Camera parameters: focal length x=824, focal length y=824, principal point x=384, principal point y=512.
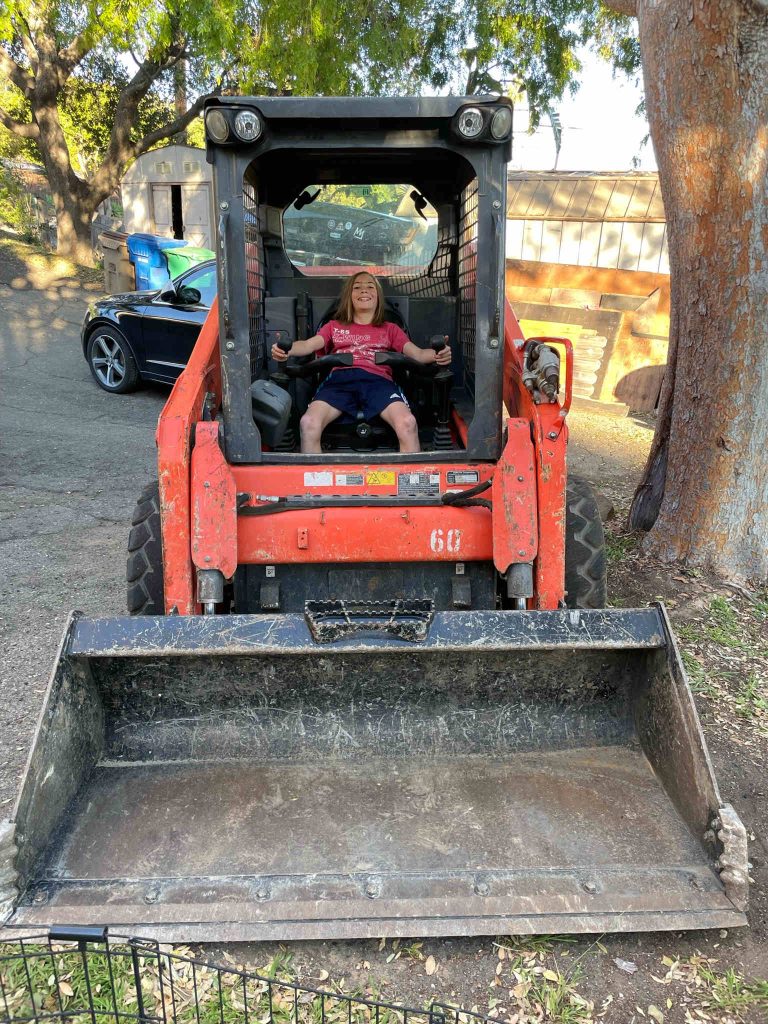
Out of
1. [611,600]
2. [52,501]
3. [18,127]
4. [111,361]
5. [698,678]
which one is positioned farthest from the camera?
[18,127]

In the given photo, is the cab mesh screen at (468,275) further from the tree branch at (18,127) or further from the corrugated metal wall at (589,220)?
the tree branch at (18,127)

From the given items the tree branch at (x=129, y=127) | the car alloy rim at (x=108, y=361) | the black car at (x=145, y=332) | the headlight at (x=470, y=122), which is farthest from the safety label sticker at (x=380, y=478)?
the tree branch at (x=129, y=127)

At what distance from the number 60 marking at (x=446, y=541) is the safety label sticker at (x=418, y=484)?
22 cm

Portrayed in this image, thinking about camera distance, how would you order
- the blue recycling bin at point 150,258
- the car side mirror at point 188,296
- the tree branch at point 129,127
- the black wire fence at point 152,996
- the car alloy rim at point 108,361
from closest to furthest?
the black wire fence at point 152,996
the car side mirror at point 188,296
the car alloy rim at point 108,361
the blue recycling bin at point 150,258
the tree branch at point 129,127

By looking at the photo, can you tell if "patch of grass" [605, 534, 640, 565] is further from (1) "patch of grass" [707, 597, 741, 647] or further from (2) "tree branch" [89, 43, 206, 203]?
(2) "tree branch" [89, 43, 206, 203]

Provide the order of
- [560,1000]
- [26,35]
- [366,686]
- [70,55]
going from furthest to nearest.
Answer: [70,55] < [26,35] < [366,686] < [560,1000]

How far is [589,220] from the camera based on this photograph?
11.3 metres

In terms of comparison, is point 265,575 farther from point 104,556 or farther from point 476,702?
point 104,556

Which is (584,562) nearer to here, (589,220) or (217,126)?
(217,126)

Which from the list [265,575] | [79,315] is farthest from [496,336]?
[79,315]

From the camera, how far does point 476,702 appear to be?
123 inches

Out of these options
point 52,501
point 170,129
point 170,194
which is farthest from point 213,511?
point 170,194

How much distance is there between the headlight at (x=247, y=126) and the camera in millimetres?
3195

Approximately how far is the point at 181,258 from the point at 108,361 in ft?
13.2
